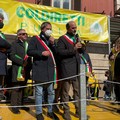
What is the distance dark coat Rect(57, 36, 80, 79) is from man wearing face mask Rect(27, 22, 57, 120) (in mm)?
172

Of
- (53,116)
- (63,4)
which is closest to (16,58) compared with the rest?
(53,116)

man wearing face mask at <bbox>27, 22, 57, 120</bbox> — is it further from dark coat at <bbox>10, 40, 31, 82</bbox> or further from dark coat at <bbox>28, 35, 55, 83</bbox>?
dark coat at <bbox>10, 40, 31, 82</bbox>

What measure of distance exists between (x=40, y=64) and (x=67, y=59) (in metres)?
0.51

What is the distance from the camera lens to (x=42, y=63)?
5691 mm

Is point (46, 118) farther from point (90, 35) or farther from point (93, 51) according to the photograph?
point (93, 51)

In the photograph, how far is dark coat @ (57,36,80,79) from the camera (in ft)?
18.7

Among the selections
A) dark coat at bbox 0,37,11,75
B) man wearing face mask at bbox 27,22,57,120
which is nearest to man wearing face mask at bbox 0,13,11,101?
dark coat at bbox 0,37,11,75

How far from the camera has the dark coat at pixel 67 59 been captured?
18.7ft

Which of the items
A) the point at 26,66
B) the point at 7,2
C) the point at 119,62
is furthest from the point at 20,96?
the point at 7,2

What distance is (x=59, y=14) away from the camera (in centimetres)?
1088

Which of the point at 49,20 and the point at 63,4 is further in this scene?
the point at 63,4

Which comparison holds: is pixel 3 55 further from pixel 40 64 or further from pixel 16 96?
pixel 16 96

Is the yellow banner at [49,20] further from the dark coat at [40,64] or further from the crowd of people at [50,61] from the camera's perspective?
the dark coat at [40,64]

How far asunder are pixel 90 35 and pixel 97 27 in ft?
1.29
